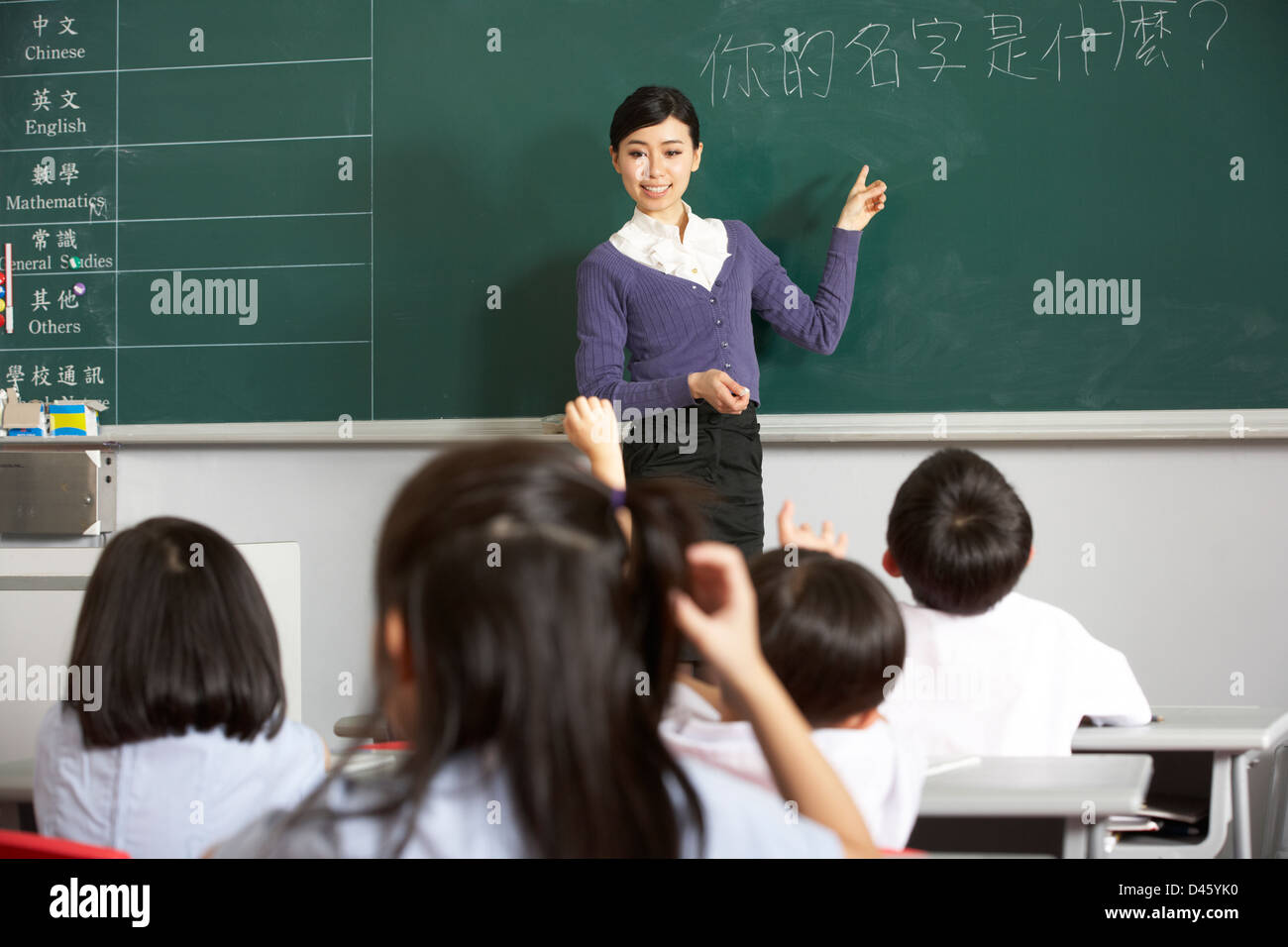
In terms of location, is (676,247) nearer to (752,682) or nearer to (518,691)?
(752,682)

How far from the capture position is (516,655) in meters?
0.73

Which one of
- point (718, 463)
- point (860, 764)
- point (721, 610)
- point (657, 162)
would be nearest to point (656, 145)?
point (657, 162)

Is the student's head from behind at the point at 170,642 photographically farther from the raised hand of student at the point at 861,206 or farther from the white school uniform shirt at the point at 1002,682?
the raised hand of student at the point at 861,206

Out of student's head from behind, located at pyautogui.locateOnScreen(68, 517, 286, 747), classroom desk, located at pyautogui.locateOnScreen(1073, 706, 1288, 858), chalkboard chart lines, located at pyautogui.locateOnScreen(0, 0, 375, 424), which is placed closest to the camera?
student's head from behind, located at pyautogui.locateOnScreen(68, 517, 286, 747)

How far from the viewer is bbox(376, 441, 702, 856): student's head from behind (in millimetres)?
732

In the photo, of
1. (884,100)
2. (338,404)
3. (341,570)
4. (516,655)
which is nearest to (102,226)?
(338,404)

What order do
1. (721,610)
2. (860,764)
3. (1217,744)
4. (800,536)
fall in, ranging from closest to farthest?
1. (721,610)
2. (860,764)
3. (800,536)
4. (1217,744)

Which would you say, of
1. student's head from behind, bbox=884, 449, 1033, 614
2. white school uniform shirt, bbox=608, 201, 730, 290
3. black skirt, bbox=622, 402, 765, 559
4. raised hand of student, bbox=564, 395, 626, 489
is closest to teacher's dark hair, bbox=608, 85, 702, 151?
white school uniform shirt, bbox=608, 201, 730, 290

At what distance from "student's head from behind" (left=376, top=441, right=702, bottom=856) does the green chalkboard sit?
2.39m

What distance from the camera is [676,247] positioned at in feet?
9.43

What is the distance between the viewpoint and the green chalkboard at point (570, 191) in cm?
293

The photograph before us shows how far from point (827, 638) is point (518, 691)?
22.3 inches

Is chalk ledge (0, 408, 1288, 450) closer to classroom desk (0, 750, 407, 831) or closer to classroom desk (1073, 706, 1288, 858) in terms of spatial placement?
classroom desk (1073, 706, 1288, 858)

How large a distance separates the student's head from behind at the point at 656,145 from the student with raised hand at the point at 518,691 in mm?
2166
